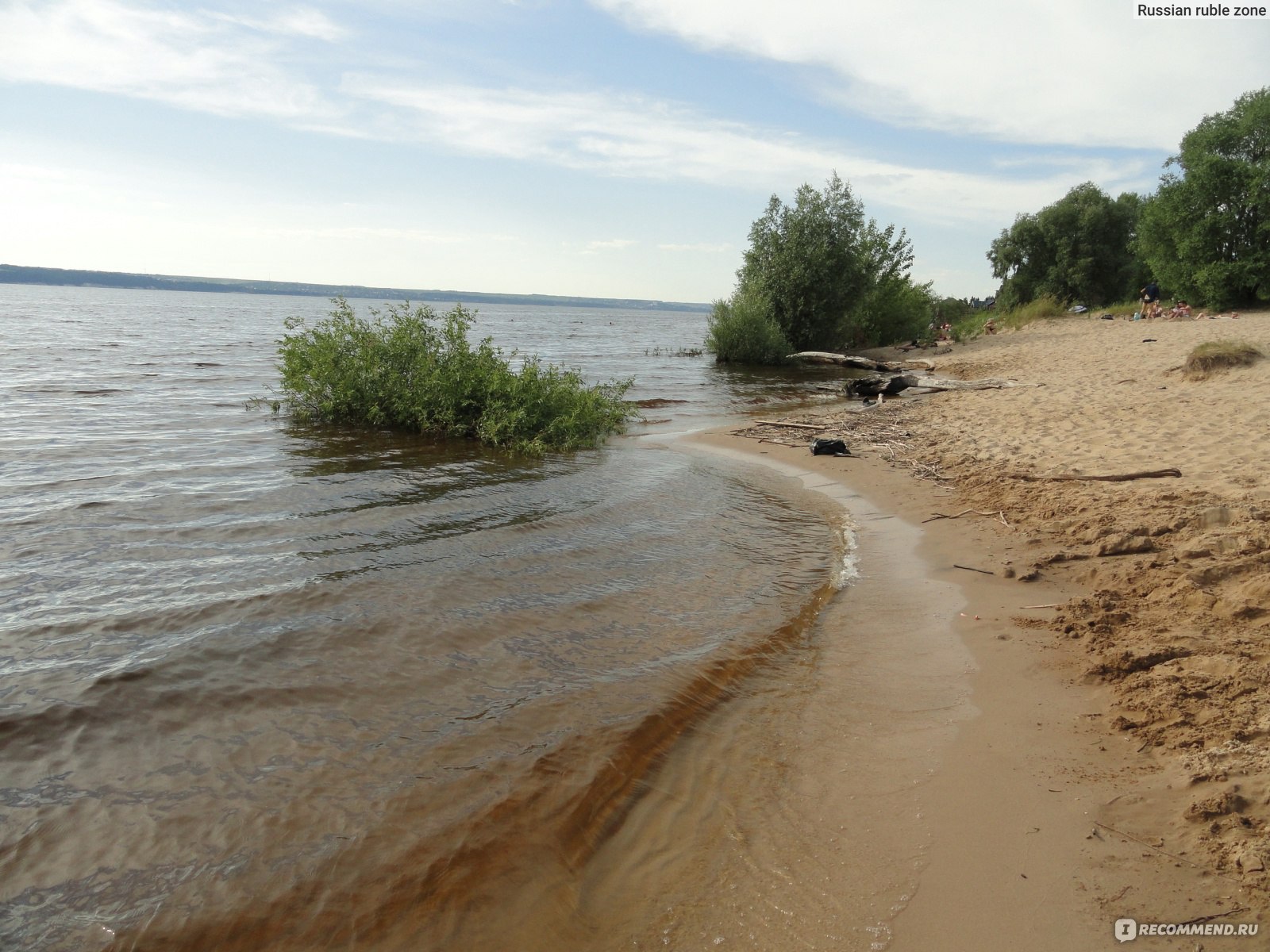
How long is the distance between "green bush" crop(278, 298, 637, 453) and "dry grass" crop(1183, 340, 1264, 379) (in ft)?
43.7

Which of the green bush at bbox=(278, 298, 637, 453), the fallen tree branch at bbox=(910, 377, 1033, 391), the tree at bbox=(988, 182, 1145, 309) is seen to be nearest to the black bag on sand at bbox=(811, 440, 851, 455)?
the green bush at bbox=(278, 298, 637, 453)

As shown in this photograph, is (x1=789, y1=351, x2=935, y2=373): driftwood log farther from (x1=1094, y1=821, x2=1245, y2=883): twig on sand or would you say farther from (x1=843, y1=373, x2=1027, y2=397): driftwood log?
(x1=1094, y1=821, x2=1245, y2=883): twig on sand

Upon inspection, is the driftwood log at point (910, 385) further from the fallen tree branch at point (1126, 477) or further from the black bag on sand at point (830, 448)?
the fallen tree branch at point (1126, 477)

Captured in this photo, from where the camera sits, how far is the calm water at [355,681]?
347 centimetres

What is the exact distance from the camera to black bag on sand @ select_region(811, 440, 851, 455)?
14.3 metres

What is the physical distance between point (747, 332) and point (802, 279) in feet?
14.3

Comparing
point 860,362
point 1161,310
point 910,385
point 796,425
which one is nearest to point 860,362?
point 860,362

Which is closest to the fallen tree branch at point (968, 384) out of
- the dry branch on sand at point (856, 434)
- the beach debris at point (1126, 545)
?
the dry branch on sand at point (856, 434)

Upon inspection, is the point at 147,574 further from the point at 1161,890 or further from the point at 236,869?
the point at 1161,890

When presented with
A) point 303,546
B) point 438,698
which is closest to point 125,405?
point 303,546

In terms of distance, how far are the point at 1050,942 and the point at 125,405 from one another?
2067 cm

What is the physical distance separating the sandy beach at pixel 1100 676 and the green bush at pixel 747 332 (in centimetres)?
2349

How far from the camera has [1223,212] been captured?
36.3 meters

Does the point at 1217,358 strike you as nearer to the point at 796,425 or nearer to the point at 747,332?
the point at 796,425
